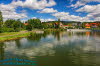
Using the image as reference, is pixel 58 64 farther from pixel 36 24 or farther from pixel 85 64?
pixel 36 24

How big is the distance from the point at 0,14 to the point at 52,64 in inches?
2077

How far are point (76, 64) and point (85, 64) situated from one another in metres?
1.52

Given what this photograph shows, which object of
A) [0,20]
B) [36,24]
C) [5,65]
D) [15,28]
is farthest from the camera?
[36,24]

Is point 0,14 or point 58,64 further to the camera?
point 0,14

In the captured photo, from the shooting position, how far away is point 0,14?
58938 millimetres

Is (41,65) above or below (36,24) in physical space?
below

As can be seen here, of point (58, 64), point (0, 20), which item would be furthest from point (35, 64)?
point (0, 20)

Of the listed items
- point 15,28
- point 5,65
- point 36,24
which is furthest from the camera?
point 36,24

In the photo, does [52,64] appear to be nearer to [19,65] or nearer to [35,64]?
[35,64]

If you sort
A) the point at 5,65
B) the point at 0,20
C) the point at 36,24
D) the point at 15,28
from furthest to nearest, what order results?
the point at 36,24, the point at 15,28, the point at 0,20, the point at 5,65

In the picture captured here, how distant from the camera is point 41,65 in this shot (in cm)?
1730

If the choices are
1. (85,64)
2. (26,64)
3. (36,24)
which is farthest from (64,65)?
(36,24)

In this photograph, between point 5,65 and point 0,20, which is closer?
point 5,65

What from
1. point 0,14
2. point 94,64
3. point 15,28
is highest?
point 0,14
